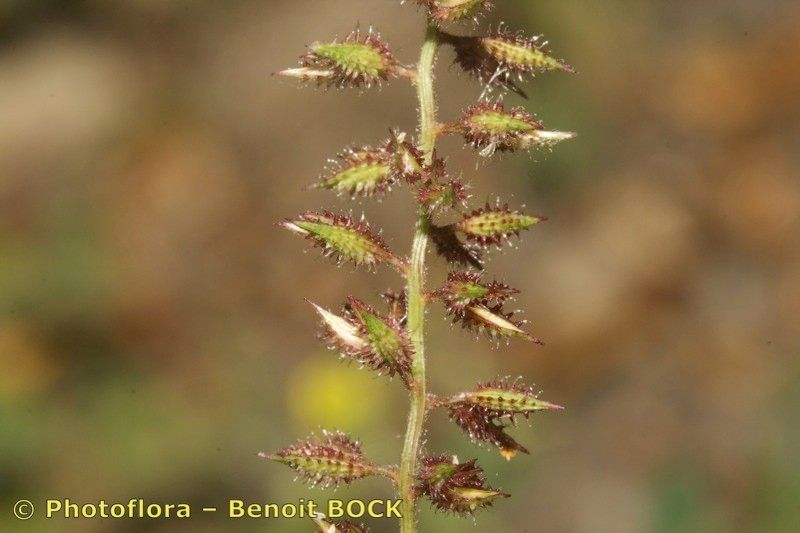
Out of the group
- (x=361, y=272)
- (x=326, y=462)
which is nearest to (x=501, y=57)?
(x=326, y=462)

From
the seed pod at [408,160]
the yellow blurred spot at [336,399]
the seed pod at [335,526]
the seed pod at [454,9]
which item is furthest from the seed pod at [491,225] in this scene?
the yellow blurred spot at [336,399]

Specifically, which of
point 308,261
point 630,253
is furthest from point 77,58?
point 630,253

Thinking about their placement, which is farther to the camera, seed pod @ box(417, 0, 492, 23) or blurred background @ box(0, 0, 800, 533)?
blurred background @ box(0, 0, 800, 533)

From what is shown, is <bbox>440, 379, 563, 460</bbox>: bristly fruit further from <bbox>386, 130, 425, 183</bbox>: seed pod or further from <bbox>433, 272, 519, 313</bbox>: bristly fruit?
<bbox>386, 130, 425, 183</bbox>: seed pod

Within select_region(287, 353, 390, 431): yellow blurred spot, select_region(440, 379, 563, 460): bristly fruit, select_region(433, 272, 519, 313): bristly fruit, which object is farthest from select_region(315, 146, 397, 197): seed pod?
select_region(287, 353, 390, 431): yellow blurred spot

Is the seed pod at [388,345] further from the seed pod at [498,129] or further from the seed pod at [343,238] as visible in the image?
the seed pod at [498,129]
